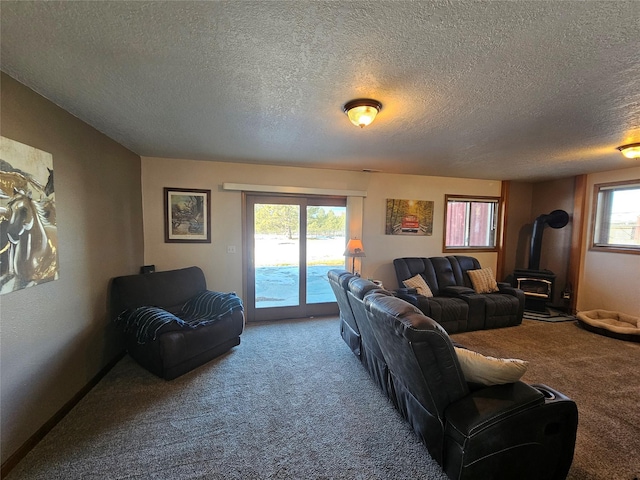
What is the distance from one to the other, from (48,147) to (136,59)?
116 centimetres

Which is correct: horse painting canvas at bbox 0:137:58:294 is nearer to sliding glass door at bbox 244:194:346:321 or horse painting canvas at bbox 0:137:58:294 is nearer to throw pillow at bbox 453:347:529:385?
sliding glass door at bbox 244:194:346:321

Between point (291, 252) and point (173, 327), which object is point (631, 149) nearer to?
point (291, 252)

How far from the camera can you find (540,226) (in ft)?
16.8

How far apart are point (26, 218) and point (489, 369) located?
307 cm

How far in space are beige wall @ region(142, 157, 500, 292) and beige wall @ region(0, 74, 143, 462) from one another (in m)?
0.56

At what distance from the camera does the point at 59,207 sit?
2158mm

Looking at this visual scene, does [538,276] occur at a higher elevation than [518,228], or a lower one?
lower

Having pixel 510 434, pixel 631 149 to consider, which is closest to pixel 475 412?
pixel 510 434

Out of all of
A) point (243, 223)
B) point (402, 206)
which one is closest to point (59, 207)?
point (243, 223)

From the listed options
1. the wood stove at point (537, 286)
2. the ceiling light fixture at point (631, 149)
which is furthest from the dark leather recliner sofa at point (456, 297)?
the ceiling light fixture at point (631, 149)

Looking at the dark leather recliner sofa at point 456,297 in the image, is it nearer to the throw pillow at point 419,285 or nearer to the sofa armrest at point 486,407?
the throw pillow at point 419,285

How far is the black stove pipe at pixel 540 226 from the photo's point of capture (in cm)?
495

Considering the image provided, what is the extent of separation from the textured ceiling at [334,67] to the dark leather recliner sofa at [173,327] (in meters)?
1.68

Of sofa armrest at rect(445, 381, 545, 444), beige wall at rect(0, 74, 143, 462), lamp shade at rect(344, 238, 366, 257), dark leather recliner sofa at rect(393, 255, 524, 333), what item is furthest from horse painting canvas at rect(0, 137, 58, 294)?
dark leather recliner sofa at rect(393, 255, 524, 333)
